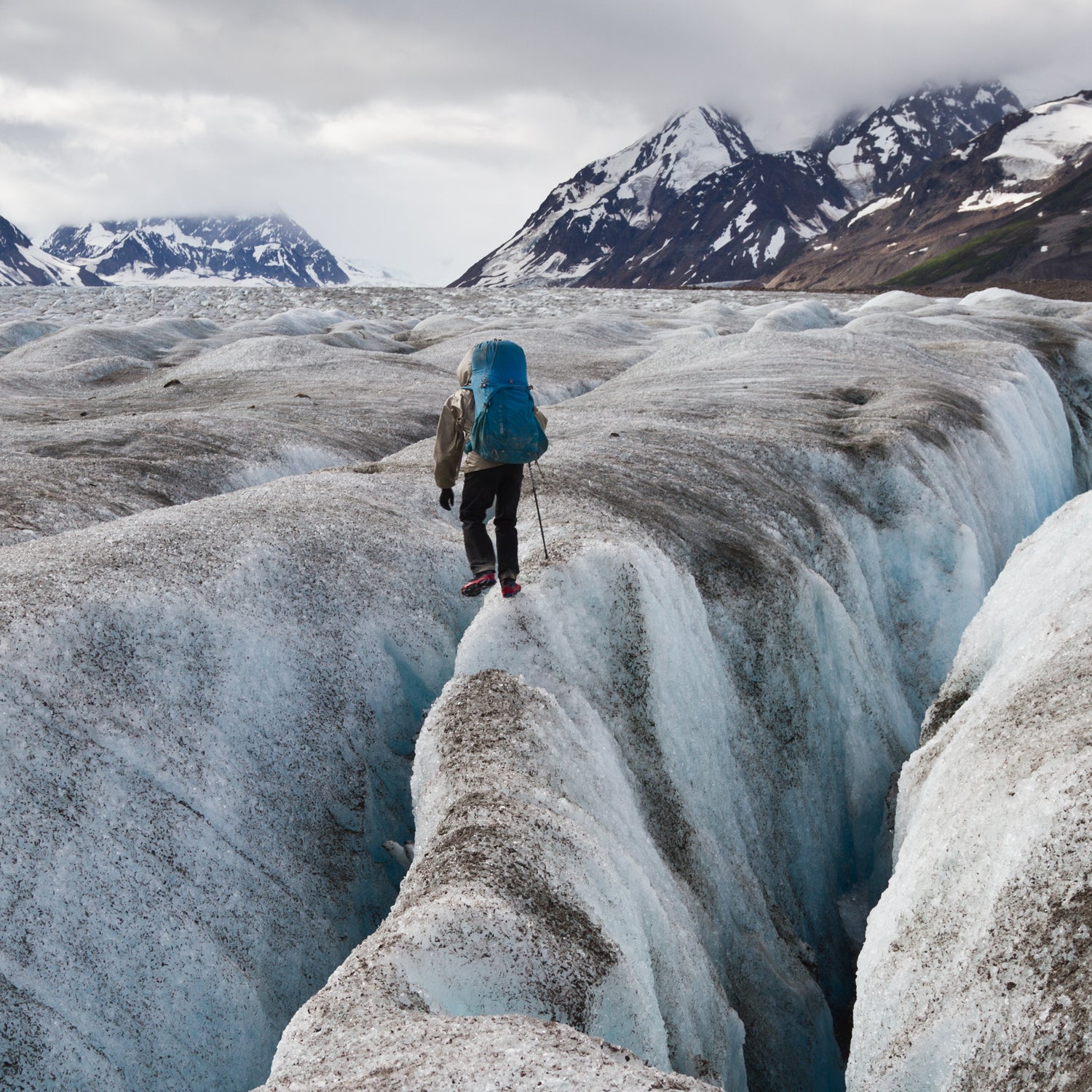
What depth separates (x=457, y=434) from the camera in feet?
30.8

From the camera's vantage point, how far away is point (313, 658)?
29.7 feet

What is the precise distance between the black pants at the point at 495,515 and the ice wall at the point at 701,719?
1.39 ft

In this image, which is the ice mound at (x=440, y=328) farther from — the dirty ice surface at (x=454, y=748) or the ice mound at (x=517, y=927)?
the ice mound at (x=517, y=927)

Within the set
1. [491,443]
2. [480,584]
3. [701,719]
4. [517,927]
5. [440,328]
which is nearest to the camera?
[517,927]

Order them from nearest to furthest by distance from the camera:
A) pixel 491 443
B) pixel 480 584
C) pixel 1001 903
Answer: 1. pixel 1001 903
2. pixel 491 443
3. pixel 480 584

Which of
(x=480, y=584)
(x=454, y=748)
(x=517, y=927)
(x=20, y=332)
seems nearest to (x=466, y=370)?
(x=480, y=584)

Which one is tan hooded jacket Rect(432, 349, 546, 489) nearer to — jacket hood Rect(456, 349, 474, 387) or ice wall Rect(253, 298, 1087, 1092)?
jacket hood Rect(456, 349, 474, 387)

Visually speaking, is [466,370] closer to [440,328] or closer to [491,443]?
[491,443]

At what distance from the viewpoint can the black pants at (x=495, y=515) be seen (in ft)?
30.1

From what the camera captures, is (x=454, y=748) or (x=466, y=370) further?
(x=466, y=370)

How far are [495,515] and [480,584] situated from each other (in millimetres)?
770

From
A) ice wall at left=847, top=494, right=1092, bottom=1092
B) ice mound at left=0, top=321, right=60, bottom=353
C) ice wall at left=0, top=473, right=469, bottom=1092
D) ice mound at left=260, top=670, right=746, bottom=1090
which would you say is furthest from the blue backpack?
ice mound at left=0, top=321, right=60, bottom=353

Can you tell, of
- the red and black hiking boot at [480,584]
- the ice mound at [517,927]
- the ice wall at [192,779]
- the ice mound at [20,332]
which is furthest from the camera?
the ice mound at [20,332]

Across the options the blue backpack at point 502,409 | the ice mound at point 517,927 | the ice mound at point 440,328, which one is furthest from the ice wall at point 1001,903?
the ice mound at point 440,328
